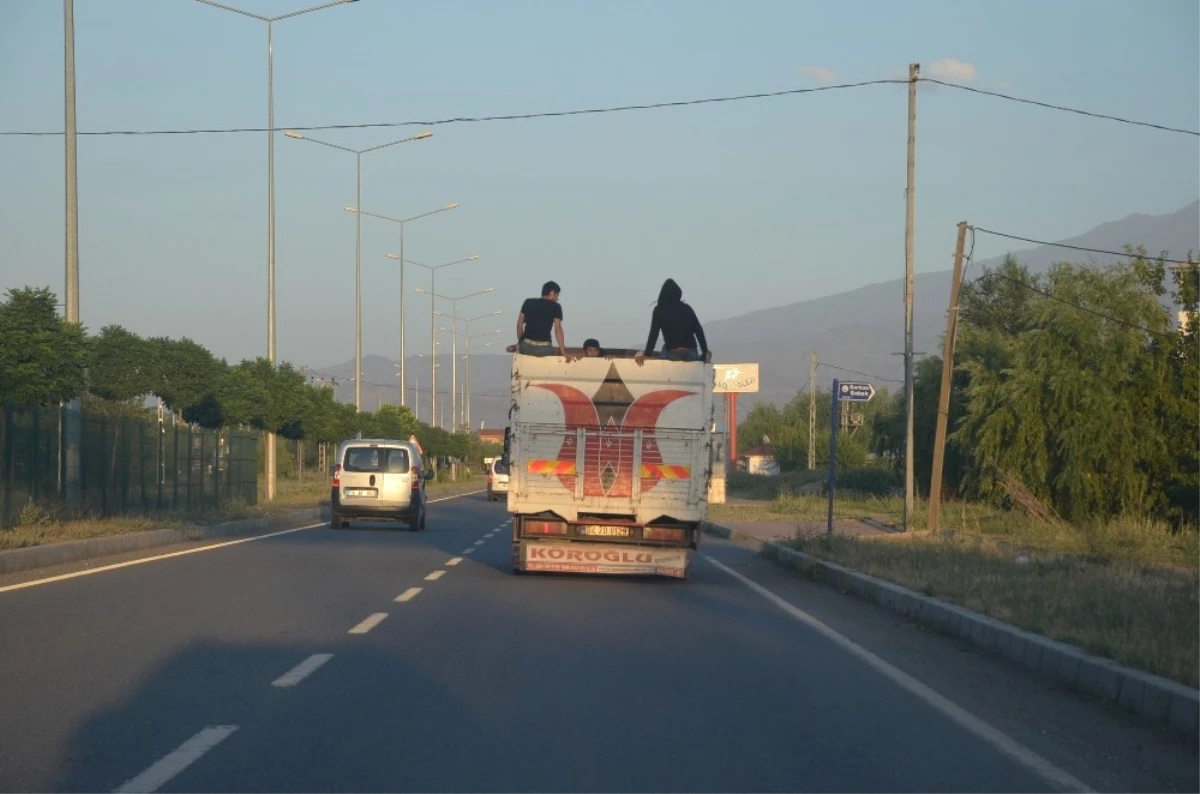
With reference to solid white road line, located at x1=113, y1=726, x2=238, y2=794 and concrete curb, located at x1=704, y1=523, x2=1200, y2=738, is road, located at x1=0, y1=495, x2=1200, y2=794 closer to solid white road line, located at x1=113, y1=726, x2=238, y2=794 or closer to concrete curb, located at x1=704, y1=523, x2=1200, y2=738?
solid white road line, located at x1=113, y1=726, x2=238, y2=794

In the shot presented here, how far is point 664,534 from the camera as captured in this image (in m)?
17.5

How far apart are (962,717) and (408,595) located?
7.86m

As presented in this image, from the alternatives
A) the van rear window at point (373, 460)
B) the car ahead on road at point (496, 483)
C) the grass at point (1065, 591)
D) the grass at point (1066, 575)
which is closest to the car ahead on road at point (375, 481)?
the van rear window at point (373, 460)

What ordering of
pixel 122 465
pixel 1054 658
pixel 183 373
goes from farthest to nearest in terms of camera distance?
pixel 183 373
pixel 122 465
pixel 1054 658

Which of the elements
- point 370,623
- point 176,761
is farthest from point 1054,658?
point 176,761

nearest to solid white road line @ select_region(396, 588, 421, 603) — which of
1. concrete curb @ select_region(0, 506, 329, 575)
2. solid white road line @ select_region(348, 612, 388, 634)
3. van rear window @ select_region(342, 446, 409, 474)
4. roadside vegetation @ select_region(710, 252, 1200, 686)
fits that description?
solid white road line @ select_region(348, 612, 388, 634)

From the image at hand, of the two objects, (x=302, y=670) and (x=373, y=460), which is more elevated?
(x=373, y=460)

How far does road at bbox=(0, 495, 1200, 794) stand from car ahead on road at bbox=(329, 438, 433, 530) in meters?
14.4

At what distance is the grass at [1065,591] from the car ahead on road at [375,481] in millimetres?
9742

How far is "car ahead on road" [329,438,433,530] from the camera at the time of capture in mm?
30094

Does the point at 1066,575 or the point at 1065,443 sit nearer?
the point at 1066,575

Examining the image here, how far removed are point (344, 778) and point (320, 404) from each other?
180ft

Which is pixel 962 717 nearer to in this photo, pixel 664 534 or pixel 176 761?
pixel 176 761

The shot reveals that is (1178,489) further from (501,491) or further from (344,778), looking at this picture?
(344,778)
